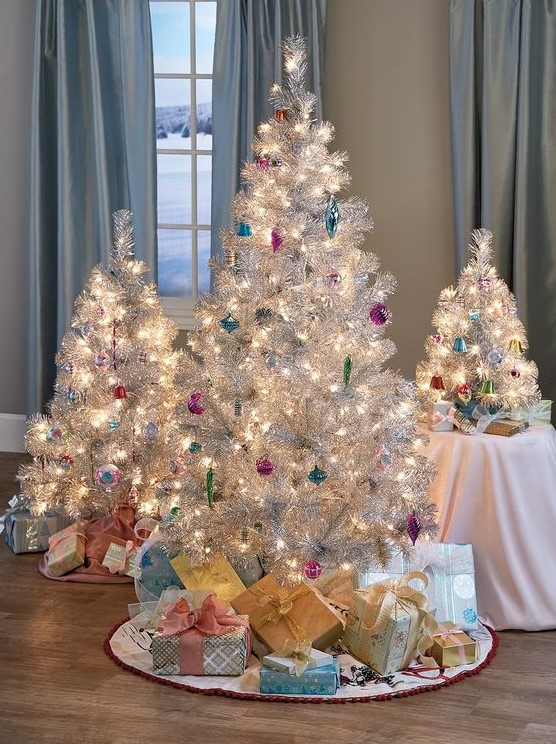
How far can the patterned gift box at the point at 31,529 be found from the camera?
4805 mm

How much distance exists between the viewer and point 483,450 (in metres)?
4.03

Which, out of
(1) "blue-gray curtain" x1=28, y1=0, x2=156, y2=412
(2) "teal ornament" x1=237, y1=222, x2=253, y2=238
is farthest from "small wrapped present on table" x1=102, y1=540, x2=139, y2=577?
(1) "blue-gray curtain" x1=28, y1=0, x2=156, y2=412

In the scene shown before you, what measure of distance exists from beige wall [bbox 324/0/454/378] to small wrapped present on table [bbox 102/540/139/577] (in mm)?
1926

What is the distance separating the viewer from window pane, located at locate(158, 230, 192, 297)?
6.52 metres

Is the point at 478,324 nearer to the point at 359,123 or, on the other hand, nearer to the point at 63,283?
the point at 359,123

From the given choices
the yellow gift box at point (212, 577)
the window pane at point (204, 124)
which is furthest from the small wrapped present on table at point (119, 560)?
the window pane at point (204, 124)

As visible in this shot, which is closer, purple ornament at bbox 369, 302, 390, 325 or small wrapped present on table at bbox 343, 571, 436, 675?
small wrapped present on table at bbox 343, 571, 436, 675

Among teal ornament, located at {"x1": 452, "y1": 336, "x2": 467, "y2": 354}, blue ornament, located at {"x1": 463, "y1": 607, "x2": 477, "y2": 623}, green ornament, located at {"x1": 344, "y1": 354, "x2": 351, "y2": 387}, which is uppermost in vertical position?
teal ornament, located at {"x1": 452, "y1": 336, "x2": 467, "y2": 354}

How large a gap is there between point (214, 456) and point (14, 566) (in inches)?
49.7

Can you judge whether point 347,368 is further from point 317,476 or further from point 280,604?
point 280,604

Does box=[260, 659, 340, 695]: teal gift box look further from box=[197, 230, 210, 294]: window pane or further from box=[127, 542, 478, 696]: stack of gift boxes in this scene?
box=[197, 230, 210, 294]: window pane

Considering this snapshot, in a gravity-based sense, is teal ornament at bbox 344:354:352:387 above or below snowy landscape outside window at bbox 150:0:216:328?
below

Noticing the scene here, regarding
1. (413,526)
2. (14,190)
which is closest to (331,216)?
(413,526)

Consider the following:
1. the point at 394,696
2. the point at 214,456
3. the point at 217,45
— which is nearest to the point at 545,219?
the point at 217,45
